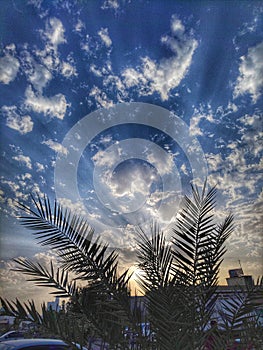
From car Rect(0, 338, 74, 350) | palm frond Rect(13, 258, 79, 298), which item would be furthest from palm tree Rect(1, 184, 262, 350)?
car Rect(0, 338, 74, 350)

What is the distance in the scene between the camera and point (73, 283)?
2.52 meters

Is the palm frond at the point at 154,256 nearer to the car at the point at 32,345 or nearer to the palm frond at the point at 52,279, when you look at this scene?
the palm frond at the point at 52,279

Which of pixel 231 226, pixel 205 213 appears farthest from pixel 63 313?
pixel 231 226

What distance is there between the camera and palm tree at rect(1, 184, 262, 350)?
6.84 feet

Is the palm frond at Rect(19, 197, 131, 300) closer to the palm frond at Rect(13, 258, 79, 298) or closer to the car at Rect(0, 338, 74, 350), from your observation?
the palm frond at Rect(13, 258, 79, 298)

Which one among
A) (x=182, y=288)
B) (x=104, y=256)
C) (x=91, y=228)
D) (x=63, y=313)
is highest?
(x=91, y=228)

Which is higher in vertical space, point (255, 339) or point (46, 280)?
point (46, 280)

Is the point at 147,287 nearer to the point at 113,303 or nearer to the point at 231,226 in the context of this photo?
the point at 113,303

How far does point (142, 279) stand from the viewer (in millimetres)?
2369

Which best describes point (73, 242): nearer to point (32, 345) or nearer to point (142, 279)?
point (142, 279)

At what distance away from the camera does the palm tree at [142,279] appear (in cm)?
208

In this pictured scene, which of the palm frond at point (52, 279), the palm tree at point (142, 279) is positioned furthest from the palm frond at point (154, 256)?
the palm frond at point (52, 279)

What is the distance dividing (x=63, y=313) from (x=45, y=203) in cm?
102

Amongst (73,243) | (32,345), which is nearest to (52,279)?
(73,243)
